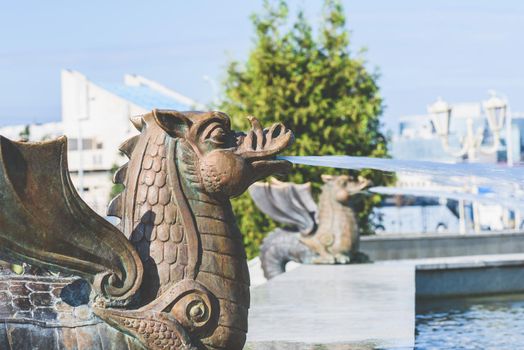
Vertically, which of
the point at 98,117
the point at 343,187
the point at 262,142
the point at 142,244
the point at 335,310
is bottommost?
the point at 335,310

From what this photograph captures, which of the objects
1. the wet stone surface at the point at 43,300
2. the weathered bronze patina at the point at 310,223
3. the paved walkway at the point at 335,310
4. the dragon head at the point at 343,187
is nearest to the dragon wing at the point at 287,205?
the weathered bronze patina at the point at 310,223

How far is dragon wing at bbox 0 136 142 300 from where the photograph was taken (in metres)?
5.30

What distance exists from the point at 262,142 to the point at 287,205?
9189mm

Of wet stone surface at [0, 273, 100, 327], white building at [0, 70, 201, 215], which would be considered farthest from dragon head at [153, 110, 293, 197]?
white building at [0, 70, 201, 215]

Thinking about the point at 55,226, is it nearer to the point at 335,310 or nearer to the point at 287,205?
the point at 335,310

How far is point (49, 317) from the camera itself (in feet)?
18.2

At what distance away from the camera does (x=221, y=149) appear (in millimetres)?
5770

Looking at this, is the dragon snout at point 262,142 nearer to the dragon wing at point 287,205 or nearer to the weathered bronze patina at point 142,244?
the weathered bronze patina at point 142,244

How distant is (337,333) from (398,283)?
13.6 ft

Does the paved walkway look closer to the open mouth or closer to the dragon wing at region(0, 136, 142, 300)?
the open mouth

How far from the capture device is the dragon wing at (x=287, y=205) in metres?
14.9

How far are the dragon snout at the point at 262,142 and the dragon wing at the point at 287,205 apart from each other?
897 cm

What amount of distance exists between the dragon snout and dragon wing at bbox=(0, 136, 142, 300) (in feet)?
2.41

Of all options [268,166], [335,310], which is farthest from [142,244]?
[335,310]
